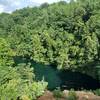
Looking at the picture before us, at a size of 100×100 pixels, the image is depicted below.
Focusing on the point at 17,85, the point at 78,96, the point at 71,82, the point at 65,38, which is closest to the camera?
the point at 17,85

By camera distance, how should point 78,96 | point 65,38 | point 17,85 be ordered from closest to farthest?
1. point 17,85
2. point 78,96
3. point 65,38

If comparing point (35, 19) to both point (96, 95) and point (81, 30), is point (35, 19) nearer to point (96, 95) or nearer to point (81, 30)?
point (81, 30)

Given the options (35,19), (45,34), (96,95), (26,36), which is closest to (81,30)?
(45,34)

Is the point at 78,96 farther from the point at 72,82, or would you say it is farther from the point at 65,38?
the point at 65,38

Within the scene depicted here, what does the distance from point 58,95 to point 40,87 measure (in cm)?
211

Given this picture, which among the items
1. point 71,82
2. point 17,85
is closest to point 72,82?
point 71,82

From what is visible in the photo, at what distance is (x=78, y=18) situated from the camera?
84.1 m

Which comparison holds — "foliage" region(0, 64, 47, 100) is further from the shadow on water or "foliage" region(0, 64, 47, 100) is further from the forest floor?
the shadow on water

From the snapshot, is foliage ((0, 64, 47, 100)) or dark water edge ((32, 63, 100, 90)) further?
dark water edge ((32, 63, 100, 90))

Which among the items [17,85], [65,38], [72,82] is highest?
[65,38]

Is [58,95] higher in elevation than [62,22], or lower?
lower

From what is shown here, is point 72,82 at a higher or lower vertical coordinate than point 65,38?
lower

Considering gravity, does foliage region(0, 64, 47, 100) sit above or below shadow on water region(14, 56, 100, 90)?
above

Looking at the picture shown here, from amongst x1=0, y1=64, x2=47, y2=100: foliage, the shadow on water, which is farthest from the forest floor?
the shadow on water
